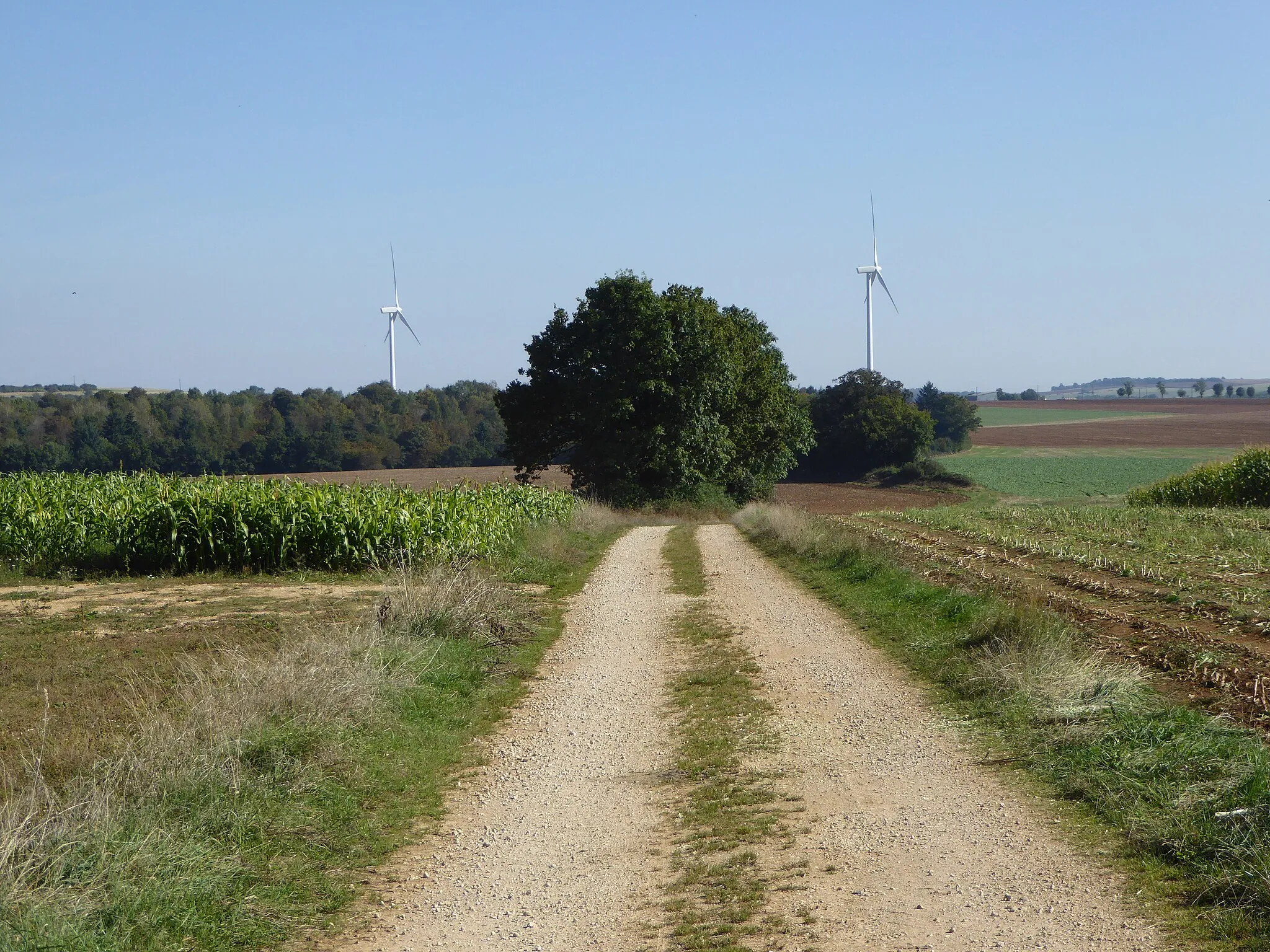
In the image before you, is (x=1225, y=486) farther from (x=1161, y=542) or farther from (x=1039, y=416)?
(x=1039, y=416)

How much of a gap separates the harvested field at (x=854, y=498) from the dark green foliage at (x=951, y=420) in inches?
991

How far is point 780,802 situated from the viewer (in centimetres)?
705

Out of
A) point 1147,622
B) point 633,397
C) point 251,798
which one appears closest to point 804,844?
point 251,798

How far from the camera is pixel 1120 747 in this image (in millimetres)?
7375

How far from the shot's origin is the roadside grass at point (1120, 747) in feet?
17.3

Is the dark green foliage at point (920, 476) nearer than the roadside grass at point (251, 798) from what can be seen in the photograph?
No

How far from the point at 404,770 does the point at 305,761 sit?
0.80 meters

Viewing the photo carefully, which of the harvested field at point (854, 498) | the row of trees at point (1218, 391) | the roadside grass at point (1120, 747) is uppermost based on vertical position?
the row of trees at point (1218, 391)

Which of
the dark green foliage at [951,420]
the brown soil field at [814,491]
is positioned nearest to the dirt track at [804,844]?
the brown soil field at [814,491]

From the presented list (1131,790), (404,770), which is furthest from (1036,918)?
(404,770)

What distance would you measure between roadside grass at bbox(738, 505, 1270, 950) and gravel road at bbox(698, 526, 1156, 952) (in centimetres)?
31

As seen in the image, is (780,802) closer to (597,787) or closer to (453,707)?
(597,787)

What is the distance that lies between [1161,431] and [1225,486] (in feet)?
226

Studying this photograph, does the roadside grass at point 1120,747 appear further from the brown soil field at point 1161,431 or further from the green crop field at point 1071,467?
the brown soil field at point 1161,431
